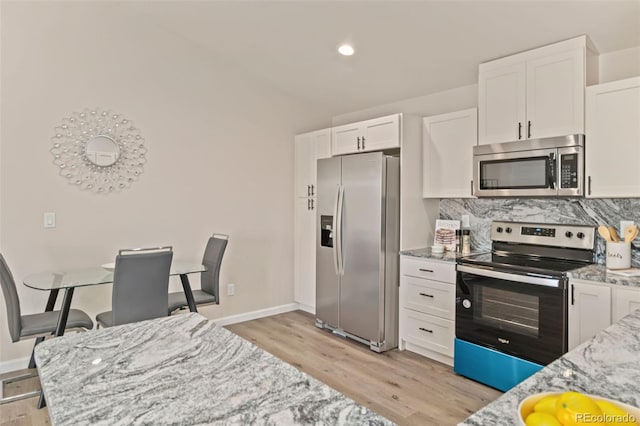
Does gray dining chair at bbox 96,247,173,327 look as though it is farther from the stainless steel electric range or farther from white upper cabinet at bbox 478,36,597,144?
white upper cabinet at bbox 478,36,597,144

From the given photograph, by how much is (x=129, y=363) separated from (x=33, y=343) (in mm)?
2927

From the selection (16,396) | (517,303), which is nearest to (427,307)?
(517,303)

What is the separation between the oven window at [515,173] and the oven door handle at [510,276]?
69 cm

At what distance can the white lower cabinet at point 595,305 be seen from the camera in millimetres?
2279

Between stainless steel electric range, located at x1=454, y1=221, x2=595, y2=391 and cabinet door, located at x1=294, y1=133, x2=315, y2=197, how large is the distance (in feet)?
7.12

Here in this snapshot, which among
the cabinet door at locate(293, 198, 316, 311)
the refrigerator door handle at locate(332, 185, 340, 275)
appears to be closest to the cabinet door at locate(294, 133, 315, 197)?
the cabinet door at locate(293, 198, 316, 311)

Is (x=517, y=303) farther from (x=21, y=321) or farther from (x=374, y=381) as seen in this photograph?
(x=21, y=321)

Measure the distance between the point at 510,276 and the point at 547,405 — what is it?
7.07 feet

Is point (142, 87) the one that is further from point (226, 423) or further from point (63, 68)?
point (226, 423)

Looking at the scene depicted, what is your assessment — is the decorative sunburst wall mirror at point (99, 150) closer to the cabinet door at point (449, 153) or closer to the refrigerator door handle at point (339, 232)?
the refrigerator door handle at point (339, 232)

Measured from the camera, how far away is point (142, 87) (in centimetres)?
379

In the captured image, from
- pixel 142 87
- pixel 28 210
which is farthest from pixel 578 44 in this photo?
pixel 28 210

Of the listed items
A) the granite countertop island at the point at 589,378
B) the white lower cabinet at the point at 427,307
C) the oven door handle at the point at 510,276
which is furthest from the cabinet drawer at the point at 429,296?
the granite countertop island at the point at 589,378

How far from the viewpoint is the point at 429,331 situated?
3371mm
